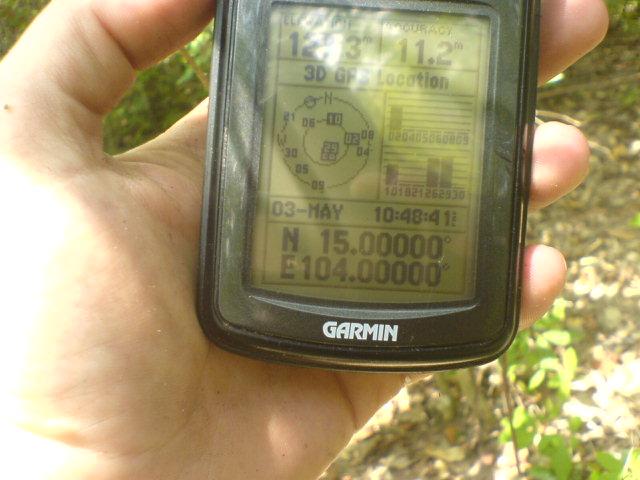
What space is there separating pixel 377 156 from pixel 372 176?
42 mm

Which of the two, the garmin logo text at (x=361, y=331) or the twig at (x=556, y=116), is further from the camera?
the twig at (x=556, y=116)

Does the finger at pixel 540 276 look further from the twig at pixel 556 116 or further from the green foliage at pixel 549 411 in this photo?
the twig at pixel 556 116

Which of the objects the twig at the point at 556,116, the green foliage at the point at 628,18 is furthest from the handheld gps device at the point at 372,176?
the green foliage at the point at 628,18

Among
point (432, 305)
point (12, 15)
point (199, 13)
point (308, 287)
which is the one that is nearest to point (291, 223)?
point (308, 287)

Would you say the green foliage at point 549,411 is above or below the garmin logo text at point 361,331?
below

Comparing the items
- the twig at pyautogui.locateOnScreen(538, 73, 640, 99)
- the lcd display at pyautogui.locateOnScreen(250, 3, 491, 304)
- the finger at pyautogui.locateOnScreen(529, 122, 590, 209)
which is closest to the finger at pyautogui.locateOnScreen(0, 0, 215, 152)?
the lcd display at pyautogui.locateOnScreen(250, 3, 491, 304)

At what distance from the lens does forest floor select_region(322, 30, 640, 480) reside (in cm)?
239

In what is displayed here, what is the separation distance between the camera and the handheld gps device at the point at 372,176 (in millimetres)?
1530

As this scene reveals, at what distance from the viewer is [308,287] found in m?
1.56

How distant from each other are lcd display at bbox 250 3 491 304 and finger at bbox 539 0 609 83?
156 mm

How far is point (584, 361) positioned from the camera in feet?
8.29

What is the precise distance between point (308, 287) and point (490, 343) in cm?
37

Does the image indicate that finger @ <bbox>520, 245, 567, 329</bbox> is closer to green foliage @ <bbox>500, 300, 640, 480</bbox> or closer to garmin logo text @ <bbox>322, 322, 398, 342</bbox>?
garmin logo text @ <bbox>322, 322, 398, 342</bbox>

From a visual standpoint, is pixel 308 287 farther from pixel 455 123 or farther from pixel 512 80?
pixel 512 80
